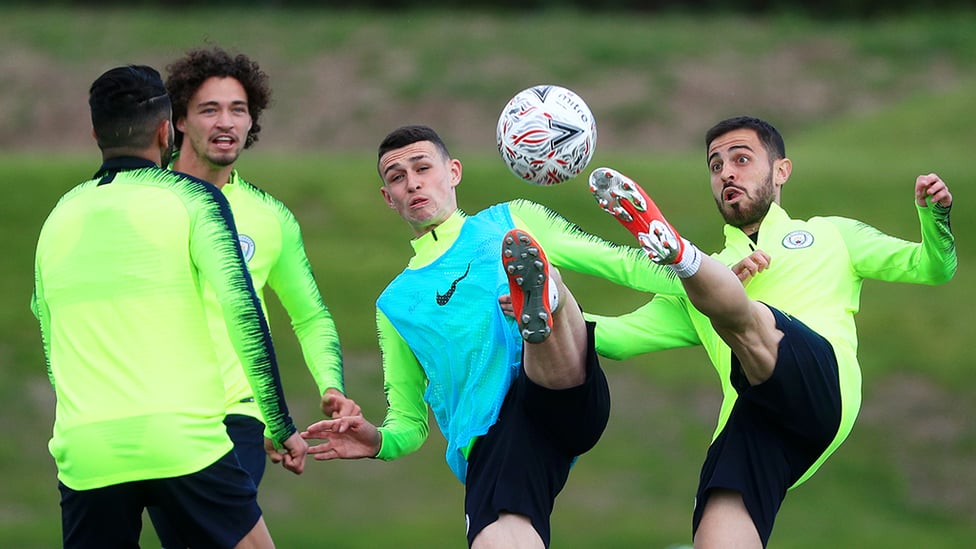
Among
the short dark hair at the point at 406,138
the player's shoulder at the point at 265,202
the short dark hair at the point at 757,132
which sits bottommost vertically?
the player's shoulder at the point at 265,202

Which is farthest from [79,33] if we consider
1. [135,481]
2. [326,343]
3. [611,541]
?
[135,481]

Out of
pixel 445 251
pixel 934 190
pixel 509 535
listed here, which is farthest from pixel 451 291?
pixel 934 190

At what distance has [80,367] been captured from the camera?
5641 mm

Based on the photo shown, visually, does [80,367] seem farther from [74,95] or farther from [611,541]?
[74,95]

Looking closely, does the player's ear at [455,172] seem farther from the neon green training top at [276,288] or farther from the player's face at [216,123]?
the player's face at [216,123]

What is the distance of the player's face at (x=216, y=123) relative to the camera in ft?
25.9

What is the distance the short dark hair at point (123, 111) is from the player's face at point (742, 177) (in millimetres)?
3093

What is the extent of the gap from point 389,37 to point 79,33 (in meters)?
6.54

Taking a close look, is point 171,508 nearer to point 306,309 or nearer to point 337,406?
point 337,406

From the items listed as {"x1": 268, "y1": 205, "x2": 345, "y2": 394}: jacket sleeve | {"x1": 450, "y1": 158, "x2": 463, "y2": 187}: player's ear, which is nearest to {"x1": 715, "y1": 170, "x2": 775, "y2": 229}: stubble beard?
{"x1": 450, "y1": 158, "x2": 463, "y2": 187}: player's ear

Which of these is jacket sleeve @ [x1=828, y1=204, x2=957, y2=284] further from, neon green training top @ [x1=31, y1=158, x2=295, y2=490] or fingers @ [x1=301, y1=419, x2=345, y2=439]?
neon green training top @ [x1=31, y1=158, x2=295, y2=490]

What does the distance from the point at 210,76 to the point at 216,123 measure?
0.40 m

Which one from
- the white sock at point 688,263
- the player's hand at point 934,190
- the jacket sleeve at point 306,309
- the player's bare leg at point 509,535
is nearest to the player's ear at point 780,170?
the player's hand at point 934,190

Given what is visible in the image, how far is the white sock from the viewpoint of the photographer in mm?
6418
